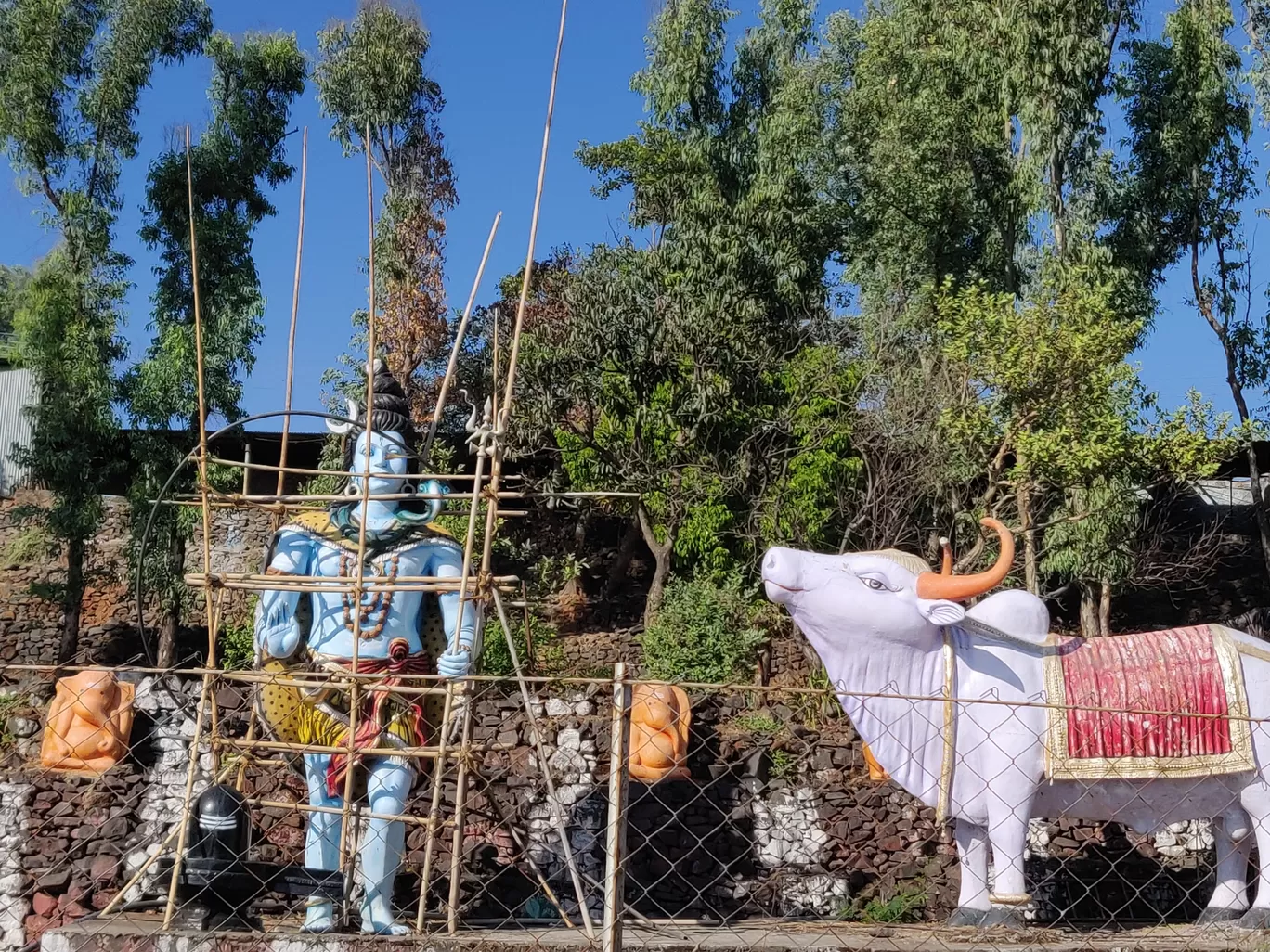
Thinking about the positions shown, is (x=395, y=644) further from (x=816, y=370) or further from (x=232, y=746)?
(x=816, y=370)

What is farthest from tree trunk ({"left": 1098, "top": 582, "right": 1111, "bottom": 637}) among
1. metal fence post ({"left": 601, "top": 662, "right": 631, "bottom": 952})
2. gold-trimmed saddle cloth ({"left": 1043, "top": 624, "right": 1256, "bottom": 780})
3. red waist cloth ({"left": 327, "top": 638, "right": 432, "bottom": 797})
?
metal fence post ({"left": 601, "top": 662, "right": 631, "bottom": 952})

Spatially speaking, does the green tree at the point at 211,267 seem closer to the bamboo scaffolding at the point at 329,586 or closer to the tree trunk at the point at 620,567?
the tree trunk at the point at 620,567

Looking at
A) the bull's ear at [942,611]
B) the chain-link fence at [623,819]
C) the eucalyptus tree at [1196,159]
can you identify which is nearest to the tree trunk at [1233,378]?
the eucalyptus tree at [1196,159]

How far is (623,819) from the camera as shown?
379 centimetres

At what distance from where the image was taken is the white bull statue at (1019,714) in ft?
18.8

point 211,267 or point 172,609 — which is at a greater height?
point 211,267

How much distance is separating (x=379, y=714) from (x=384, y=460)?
120cm

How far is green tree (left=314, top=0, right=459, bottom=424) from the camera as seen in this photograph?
1594 centimetres

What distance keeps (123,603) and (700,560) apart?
23.4ft

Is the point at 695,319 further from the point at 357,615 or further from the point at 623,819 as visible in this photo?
the point at 623,819

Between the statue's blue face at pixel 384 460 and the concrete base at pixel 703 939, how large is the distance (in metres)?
2.06

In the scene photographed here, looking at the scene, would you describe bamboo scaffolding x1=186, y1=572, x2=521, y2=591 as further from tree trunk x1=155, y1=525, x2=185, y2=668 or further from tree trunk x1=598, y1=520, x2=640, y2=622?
tree trunk x1=598, y1=520, x2=640, y2=622

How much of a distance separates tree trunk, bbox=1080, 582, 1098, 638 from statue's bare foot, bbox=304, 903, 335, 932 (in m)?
10.1

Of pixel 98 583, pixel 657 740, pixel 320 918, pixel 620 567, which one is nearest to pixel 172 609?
pixel 98 583
